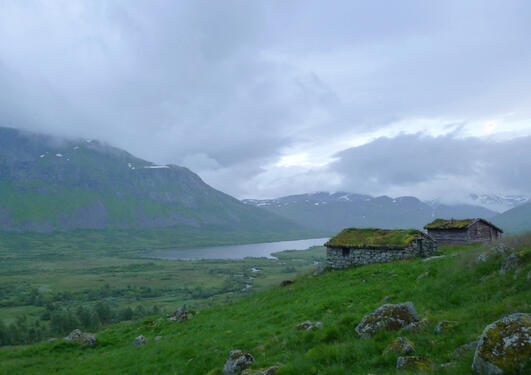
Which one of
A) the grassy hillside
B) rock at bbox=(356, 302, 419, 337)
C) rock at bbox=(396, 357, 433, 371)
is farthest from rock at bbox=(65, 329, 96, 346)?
rock at bbox=(396, 357, 433, 371)

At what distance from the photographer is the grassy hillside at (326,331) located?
35.2ft

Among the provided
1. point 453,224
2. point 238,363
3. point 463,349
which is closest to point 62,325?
point 238,363

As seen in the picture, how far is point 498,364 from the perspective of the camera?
7.18 metres

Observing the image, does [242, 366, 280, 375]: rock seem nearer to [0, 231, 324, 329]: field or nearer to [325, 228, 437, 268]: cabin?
[325, 228, 437, 268]: cabin

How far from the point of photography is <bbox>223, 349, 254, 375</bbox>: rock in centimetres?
1274

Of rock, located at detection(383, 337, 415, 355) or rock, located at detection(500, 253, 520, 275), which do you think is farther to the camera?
rock, located at detection(500, 253, 520, 275)

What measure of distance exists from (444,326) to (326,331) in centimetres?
466

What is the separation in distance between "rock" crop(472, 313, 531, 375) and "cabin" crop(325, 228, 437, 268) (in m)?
25.6

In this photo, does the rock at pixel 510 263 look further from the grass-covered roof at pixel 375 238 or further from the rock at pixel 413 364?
the grass-covered roof at pixel 375 238

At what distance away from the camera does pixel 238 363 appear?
42.4ft

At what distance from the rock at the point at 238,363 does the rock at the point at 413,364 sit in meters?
6.03

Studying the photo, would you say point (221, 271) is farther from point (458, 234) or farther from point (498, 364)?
point (498, 364)

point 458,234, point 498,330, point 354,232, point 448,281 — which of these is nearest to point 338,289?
point 448,281

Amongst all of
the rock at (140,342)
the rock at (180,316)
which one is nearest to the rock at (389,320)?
the rock at (140,342)
